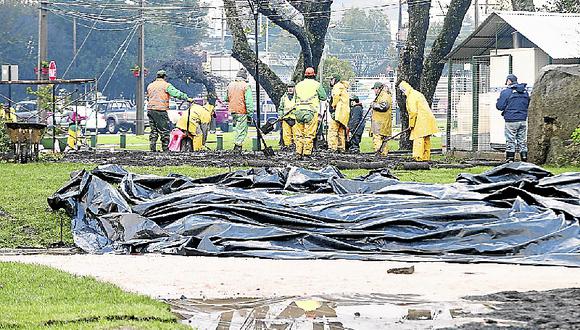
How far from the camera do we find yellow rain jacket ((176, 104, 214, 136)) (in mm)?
28656

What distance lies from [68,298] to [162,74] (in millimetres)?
21492

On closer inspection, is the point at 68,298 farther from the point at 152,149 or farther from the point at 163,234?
the point at 152,149

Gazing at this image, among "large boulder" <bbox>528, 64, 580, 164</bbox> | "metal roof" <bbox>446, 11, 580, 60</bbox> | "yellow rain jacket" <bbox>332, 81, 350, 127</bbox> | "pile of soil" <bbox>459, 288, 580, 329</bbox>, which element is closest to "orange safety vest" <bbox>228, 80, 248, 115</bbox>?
"yellow rain jacket" <bbox>332, 81, 350, 127</bbox>

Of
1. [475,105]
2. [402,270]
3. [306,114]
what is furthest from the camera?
[475,105]

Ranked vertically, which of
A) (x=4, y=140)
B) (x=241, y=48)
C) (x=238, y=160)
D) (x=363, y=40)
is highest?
(x=363, y=40)

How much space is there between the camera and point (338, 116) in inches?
1151

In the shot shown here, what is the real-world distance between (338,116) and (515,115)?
580cm

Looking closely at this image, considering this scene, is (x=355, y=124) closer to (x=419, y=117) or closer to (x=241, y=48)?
(x=241, y=48)

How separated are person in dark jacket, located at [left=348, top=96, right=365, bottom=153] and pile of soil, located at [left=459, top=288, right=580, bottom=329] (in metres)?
22.6

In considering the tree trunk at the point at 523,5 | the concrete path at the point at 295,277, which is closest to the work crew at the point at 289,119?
the tree trunk at the point at 523,5

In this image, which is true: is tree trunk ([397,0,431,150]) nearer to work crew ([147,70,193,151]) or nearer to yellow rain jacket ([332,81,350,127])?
yellow rain jacket ([332,81,350,127])

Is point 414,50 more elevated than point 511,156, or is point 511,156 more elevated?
point 414,50

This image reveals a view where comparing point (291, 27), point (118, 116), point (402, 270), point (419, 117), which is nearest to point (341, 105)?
point (419, 117)

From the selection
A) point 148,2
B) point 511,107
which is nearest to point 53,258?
point 511,107
